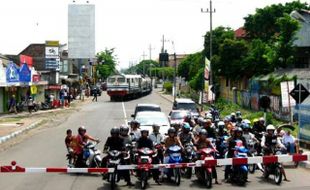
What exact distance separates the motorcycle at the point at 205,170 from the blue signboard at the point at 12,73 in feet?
99.6

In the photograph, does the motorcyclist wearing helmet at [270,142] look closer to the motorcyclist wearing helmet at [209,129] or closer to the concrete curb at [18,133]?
the motorcyclist wearing helmet at [209,129]

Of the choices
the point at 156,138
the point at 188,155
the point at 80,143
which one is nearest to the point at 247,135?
the point at 188,155

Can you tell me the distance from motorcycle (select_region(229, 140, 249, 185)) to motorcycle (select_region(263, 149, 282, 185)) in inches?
30.4

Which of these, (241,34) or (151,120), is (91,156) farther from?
(241,34)

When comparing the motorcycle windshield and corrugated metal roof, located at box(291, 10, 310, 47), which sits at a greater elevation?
corrugated metal roof, located at box(291, 10, 310, 47)

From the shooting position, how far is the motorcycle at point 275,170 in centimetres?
1349

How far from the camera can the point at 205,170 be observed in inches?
522

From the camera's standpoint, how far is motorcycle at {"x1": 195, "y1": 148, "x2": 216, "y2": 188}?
43.0 ft

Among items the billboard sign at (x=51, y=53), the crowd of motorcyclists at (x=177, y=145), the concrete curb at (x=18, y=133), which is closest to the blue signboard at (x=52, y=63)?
the billboard sign at (x=51, y=53)

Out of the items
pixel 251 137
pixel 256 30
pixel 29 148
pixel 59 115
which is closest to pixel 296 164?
pixel 251 137

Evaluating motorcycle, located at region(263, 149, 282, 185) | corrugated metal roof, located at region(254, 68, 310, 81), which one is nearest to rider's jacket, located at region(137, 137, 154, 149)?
motorcycle, located at region(263, 149, 282, 185)

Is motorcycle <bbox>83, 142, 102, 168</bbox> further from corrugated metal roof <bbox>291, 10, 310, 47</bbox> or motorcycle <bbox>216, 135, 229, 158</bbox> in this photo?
corrugated metal roof <bbox>291, 10, 310, 47</bbox>

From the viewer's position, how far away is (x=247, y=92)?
155ft

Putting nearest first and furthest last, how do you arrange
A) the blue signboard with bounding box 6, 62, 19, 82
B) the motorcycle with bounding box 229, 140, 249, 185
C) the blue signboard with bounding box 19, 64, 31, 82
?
the motorcycle with bounding box 229, 140, 249, 185 → the blue signboard with bounding box 6, 62, 19, 82 → the blue signboard with bounding box 19, 64, 31, 82
